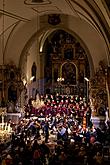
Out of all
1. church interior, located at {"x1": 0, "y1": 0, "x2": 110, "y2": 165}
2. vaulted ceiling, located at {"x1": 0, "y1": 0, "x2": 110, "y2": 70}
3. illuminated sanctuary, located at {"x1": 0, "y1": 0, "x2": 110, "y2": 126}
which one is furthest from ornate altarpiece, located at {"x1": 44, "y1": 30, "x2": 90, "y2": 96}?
vaulted ceiling, located at {"x1": 0, "y1": 0, "x2": 110, "y2": 70}

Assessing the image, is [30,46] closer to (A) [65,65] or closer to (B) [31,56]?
(B) [31,56]

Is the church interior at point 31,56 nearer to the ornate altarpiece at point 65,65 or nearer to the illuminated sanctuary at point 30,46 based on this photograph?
the illuminated sanctuary at point 30,46

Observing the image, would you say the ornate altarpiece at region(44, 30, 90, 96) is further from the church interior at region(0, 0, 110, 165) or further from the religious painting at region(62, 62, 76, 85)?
the church interior at region(0, 0, 110, 165)

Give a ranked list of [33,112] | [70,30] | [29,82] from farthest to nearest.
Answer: [29,82] → [33,112] → [70,30]

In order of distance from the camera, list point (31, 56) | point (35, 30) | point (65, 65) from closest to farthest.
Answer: point (35, 30) → point (31, 56) → point (65, 65)

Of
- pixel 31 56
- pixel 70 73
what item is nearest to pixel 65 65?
pixel 70 73

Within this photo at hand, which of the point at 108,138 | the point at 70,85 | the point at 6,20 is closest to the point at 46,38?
the point at 70,85

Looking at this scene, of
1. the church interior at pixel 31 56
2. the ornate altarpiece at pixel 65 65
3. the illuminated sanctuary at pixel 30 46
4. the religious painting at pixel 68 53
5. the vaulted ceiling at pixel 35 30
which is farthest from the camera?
the religious painting at pixel 68 53

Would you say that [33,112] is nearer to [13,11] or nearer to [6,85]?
[6,85]

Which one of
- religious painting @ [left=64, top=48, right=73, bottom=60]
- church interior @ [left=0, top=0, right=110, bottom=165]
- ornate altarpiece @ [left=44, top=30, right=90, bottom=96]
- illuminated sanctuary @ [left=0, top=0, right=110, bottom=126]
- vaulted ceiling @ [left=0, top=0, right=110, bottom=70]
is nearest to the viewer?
illuminated sanctuary @ [left=0, top=0, right=110, bottom=126]

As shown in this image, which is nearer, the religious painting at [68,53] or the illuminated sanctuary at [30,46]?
the illuminated sanctuary at [30,46]

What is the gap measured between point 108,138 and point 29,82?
13.0 meters

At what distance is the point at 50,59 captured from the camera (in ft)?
110

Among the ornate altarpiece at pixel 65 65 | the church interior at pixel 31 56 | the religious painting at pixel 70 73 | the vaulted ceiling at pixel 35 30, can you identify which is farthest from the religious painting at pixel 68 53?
the vaulted ceiling at pixel 35 30
